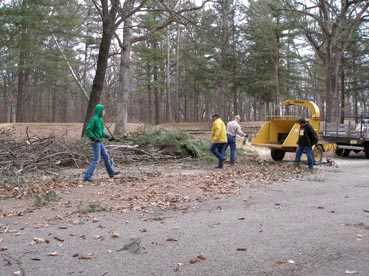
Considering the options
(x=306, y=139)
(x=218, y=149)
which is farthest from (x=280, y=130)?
(x=218, y=149)

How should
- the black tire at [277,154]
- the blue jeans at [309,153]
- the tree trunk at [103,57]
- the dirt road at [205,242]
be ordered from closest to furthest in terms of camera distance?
1. the dirt road at [205,242]
2. the blue jeans at [309,153]
3. the tree trunk at [103,57]
4. the black tire at [277,154]

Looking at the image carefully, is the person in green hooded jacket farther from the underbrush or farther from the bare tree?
the bare tree

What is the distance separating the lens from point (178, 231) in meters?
6.70

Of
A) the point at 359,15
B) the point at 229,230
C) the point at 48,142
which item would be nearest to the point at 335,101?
the point at 359,15

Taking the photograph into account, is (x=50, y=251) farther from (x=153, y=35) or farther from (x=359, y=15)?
(x=359, y=15)

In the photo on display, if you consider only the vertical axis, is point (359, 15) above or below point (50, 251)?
above

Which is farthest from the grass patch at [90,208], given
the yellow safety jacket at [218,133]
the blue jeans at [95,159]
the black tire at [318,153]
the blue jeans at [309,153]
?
the black tire at [318,153]

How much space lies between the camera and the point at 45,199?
898 cm

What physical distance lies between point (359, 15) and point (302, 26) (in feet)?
13.7

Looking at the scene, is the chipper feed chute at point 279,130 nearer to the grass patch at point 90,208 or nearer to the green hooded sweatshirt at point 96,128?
the green hooded sweatshirt at point 96,128

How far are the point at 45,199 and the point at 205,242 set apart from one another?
4.17 m

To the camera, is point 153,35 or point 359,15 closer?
point 153,35

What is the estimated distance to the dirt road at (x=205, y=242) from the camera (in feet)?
16.6

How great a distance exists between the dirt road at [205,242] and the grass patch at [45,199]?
0.95m
